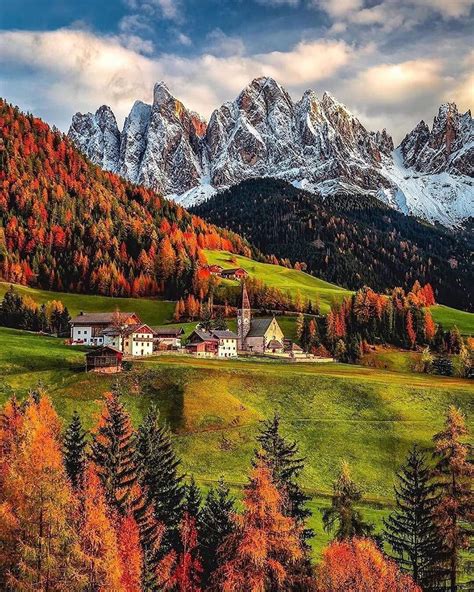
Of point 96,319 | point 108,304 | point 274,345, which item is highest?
point 108,304

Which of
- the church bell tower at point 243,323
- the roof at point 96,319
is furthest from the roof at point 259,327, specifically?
the roof at point 96,319

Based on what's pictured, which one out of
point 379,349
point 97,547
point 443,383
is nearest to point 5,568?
point 97,547

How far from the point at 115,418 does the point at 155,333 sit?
303ft

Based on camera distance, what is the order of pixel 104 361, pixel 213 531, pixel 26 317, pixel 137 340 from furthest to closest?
pixel 26 317 → pixel 137 340 → pixel 104 361 → pixel 213 531

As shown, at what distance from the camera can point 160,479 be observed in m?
54.9

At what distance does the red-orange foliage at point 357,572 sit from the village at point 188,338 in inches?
3498

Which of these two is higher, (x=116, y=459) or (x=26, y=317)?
(x=26, y=317)

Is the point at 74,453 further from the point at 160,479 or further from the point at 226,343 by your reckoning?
the point at 226,343

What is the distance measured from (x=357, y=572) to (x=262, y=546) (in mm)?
8273

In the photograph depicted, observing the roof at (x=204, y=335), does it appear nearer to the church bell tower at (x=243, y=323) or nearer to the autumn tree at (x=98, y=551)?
the church bell tower at (x=243, y=323)

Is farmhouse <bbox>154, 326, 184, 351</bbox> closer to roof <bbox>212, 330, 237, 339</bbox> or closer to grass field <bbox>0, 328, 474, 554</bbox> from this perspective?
roof <bbox>212, 330, 237, 339</bbox>

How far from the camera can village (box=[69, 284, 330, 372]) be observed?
138000mm

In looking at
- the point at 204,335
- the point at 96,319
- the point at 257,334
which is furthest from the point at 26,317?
the point at 257,334

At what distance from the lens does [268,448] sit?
49281 millimetres
